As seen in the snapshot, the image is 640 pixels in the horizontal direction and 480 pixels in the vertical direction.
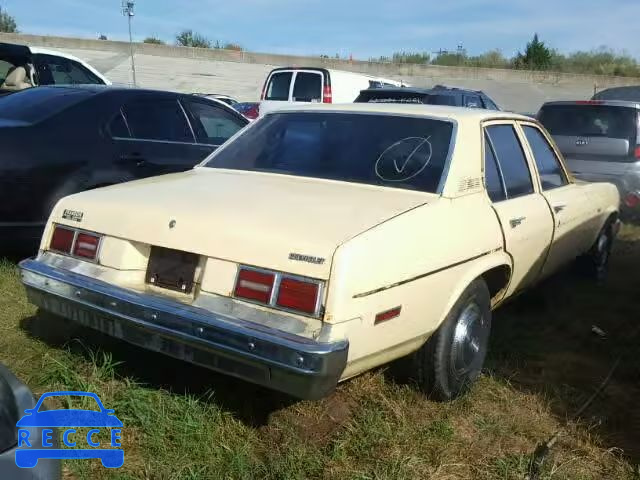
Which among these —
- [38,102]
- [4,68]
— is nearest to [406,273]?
[38,102]

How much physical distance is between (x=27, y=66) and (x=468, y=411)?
25.0 feet

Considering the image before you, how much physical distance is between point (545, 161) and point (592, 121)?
381 centimetres

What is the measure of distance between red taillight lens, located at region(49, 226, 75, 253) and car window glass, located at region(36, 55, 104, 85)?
606 cm

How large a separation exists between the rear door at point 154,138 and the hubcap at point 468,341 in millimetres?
2979

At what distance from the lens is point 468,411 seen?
122 inches

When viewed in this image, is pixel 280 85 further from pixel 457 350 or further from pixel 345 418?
pixel 345 418

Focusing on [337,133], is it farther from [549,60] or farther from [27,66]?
[549,60]

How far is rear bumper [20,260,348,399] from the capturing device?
2291 millimetres

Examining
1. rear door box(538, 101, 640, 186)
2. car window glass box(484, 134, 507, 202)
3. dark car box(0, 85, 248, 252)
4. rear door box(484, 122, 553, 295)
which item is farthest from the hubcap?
rear door box(538, 101, 640, 186)

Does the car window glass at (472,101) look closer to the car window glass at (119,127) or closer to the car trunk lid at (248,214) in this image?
the car window glass at (119,127)

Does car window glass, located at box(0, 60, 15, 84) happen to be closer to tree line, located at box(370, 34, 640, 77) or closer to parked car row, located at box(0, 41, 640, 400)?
parked car row, located at box(0, 41, 640, 400)

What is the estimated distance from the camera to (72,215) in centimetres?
305

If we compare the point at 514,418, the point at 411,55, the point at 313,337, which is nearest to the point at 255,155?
the point at 313,337

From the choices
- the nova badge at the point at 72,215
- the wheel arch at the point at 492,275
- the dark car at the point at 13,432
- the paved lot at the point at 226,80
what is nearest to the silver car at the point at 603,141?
the wheel arch at the point at 492,275
